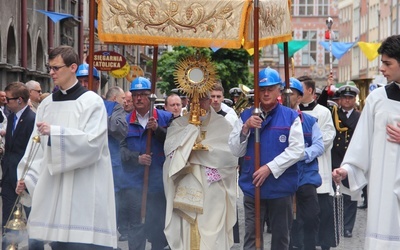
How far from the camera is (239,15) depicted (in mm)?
11039

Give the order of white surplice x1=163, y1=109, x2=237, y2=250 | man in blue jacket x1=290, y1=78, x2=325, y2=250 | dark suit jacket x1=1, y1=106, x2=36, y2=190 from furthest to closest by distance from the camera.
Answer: man in blue jacket x1=290, y1=78, x2=325, y2=250
dark suit jacket x1=1, y1=106, x2=36, y2=190
white surplice x1=163, y1=109, x2=237, y2=250

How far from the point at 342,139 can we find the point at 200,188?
4.99m

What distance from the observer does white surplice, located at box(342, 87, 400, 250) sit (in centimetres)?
789

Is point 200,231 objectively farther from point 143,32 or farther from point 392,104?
point 392,104

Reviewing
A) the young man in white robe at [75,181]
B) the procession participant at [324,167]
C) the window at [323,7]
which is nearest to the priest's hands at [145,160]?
the procession participant at [324,167]

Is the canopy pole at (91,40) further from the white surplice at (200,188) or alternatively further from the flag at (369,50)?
the flag at (369,50)

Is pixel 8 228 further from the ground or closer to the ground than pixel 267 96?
closer to the ground

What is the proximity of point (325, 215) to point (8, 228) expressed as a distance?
545 cm

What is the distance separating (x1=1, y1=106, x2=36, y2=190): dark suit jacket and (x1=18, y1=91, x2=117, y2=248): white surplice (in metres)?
2.89

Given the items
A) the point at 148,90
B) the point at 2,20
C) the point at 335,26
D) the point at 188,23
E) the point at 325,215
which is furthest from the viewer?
the point at 335,26

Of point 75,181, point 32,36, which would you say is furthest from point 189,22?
point 32,36

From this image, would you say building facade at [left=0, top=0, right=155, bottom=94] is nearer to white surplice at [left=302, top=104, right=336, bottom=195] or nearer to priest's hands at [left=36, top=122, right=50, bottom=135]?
white surplice at [left=302, top=104, right=336, bottom=195]

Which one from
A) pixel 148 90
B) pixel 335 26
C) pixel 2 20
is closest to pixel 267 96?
pixel 148 90

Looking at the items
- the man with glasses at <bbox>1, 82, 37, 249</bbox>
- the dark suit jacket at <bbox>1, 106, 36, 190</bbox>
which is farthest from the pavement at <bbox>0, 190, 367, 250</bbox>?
the dark suit jacket at <bbox>1, 106, 36, 190</bbox>
